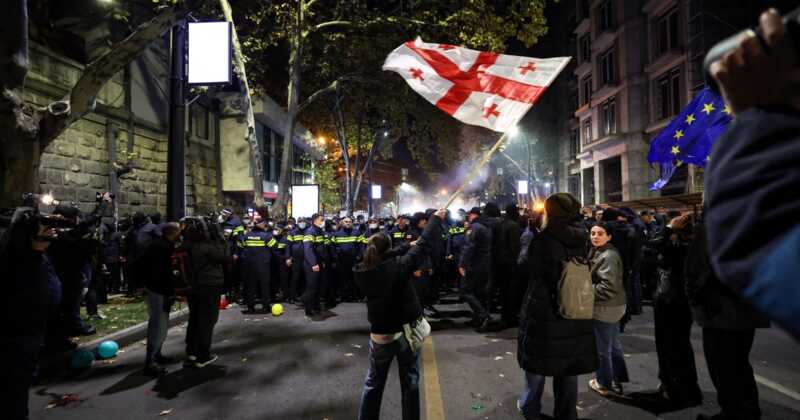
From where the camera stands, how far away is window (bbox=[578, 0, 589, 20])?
35.5 meters

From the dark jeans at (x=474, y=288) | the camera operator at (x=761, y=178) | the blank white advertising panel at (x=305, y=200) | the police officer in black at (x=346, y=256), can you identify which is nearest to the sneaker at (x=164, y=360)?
the dark jeans at (x=474, y=288)

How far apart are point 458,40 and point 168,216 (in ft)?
34.0

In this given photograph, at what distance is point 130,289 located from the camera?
38.5 feet

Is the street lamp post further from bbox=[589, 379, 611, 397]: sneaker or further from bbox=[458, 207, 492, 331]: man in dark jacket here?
bbox=[589, 379, 611, 397]: sneaker

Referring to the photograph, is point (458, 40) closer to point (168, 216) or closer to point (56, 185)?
point (168, 216)

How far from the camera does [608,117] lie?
31.8 m

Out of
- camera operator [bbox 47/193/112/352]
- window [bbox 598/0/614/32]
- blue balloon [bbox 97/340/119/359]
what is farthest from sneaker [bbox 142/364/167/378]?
window [bbox 598/0/614/32]

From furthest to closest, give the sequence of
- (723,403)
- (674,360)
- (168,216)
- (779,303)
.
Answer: (168,216) → (674,360) → (723,403) → (779,303)

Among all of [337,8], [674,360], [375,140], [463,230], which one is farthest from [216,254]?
[375,140]

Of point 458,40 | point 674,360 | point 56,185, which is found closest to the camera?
point 674,360

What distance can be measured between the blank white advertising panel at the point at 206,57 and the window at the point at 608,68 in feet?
87.2

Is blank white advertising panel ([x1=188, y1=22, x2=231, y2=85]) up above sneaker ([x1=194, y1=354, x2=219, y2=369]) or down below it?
above

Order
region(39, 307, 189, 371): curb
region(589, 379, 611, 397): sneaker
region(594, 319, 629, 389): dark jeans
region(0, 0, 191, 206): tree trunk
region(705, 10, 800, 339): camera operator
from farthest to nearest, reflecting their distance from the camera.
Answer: region(0, 0, 191, 206): tree trunk < region(39, 307, 189, 371): curb < region(589, 379, 611, 397): sneaker < region(594, 319, 629, 389): dark jeans < region(705, 10, 800, 339): camera operator

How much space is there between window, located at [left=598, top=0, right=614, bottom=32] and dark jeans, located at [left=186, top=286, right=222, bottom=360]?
102ft
